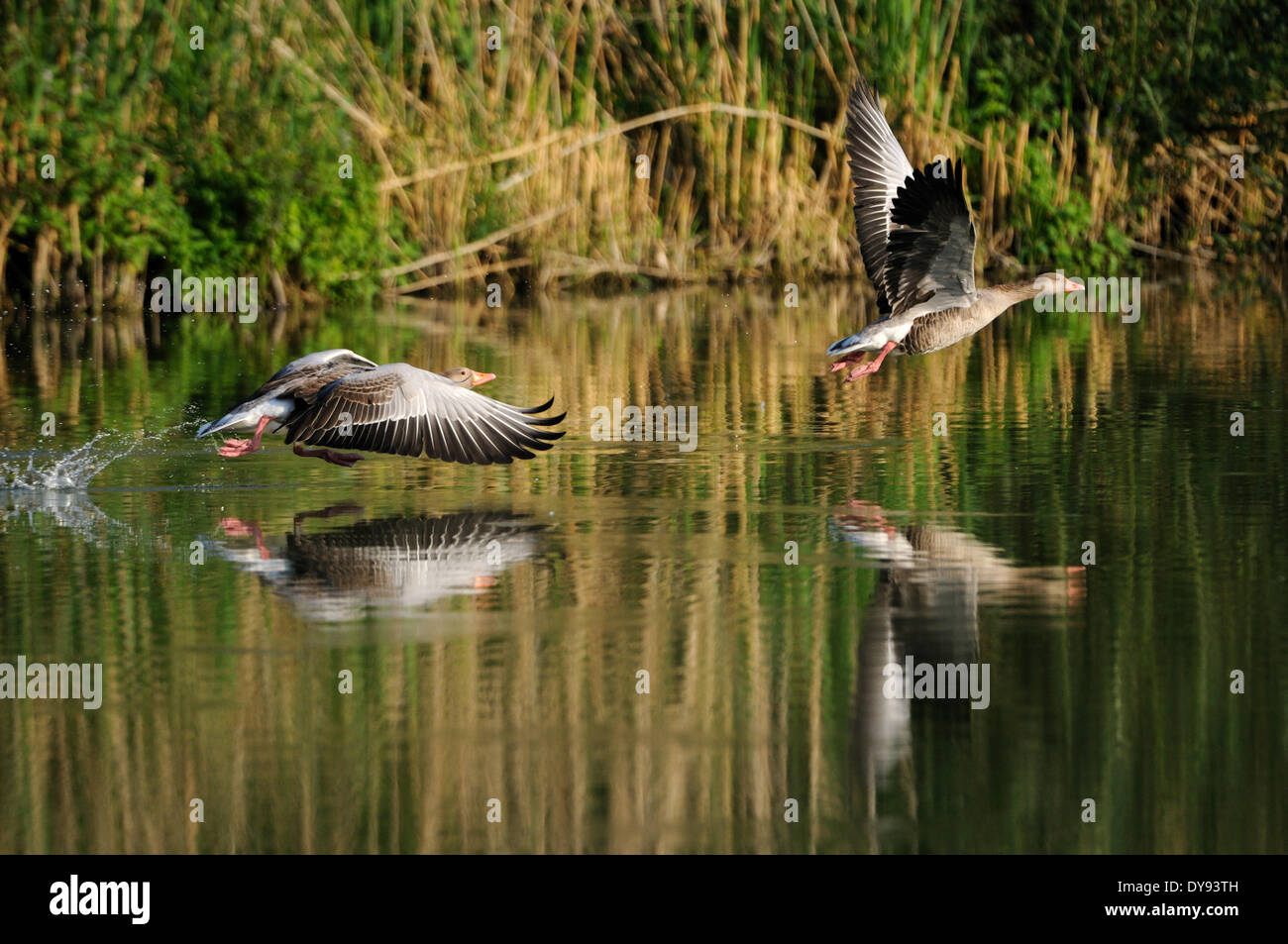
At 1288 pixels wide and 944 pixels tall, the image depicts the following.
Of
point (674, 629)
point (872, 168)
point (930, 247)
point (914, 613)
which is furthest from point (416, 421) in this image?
point (872, 168)

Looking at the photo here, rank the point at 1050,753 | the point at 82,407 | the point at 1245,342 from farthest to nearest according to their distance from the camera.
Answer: the point at 1245,342 < the point at 82,407 < the point at 1050,753

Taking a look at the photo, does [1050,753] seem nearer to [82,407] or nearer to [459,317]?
[82,407]

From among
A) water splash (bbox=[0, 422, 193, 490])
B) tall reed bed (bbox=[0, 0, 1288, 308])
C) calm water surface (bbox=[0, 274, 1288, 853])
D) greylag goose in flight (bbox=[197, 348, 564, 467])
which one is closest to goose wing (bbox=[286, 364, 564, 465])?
greylag goose in flight (bbox=[197, 348, 564, 467])

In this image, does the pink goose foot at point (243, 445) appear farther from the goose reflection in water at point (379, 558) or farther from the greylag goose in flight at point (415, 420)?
the goose reflection in water at point (379, 558)

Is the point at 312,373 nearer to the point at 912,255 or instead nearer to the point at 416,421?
the point at 416,421

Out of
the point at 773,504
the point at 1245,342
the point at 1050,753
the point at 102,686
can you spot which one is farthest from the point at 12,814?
the point at 1245,342

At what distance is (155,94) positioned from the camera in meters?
20.2

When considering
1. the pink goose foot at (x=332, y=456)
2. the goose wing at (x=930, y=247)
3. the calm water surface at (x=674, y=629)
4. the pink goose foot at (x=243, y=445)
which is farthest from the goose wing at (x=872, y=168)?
the pink goose foot at (x=243, y=445)

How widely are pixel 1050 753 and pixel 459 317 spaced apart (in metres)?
14.5

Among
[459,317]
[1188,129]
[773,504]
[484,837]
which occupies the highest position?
[1188,129]

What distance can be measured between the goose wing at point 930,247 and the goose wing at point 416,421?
2.84m

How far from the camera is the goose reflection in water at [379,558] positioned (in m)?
7.88

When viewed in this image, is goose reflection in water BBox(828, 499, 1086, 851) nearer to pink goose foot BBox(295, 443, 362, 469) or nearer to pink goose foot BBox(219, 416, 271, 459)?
pink goose foot BBox(295, 443, 362, 469)

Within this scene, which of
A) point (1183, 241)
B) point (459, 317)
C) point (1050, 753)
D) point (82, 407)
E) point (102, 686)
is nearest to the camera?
point (1050, 753)
